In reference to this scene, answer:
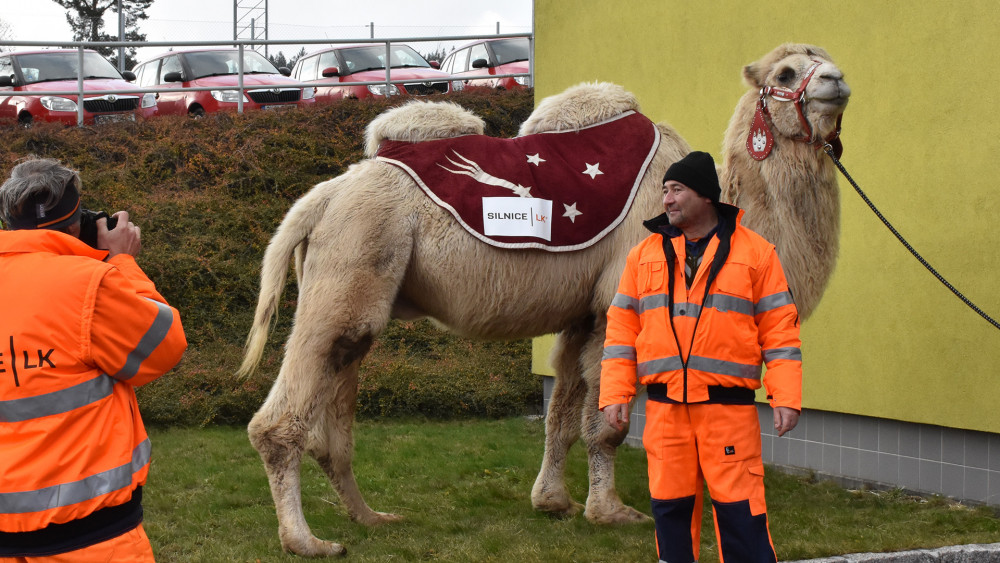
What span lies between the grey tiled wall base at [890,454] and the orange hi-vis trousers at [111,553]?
17.9 ft

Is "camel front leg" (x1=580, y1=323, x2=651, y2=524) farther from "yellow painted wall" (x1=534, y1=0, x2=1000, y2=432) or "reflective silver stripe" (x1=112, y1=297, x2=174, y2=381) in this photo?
"reflective silver stripe" (x1=112, y1=297, x2=174, y2=381)

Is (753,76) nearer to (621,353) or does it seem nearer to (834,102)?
(834,102)

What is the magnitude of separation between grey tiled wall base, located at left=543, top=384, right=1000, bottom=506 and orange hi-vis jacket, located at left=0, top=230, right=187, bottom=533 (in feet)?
18.2

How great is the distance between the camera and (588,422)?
19.8ft

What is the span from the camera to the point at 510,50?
66.3 ft

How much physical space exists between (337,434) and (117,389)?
3.08 metres

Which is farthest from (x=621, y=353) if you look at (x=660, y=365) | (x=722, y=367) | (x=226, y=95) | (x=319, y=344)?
(x=226, y=95)

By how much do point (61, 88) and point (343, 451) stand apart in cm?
1433

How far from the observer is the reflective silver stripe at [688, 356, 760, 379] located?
394cm

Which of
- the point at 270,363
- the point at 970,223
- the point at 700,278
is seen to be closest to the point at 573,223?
the point at 700,278

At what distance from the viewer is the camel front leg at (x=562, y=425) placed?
6316 mm

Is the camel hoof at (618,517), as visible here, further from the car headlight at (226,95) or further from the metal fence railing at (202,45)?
the car headlight at (226,95)

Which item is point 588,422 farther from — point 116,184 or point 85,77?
point 85,77

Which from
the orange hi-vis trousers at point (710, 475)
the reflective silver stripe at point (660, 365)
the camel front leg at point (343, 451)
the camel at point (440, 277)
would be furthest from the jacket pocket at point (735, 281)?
the camel front leg at point (343, 451)
